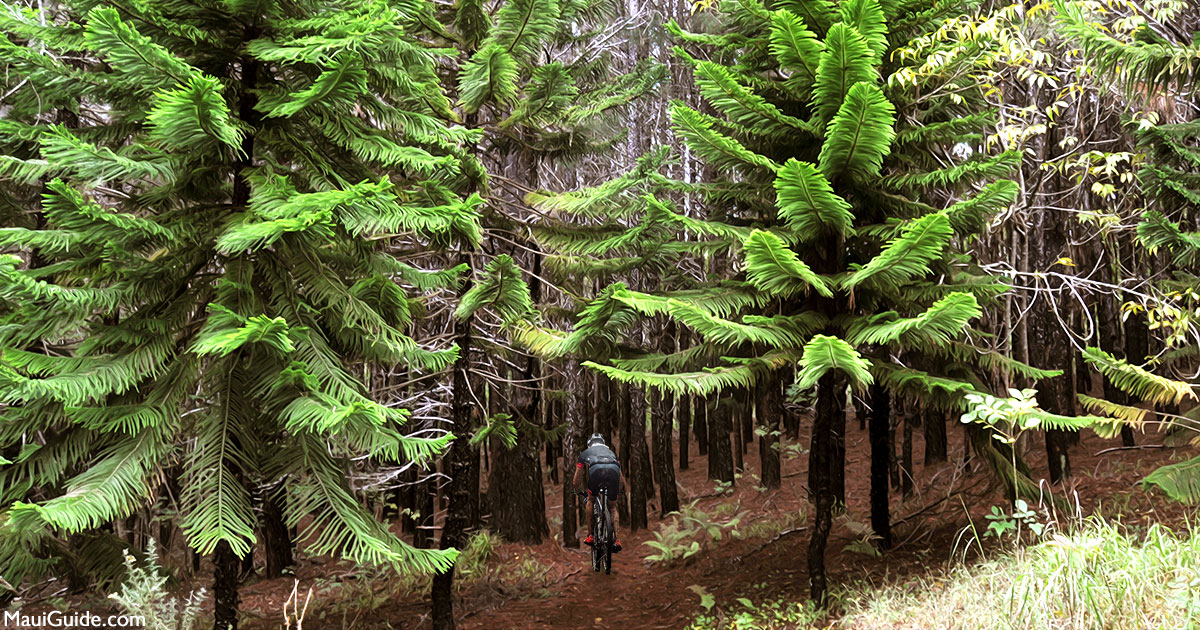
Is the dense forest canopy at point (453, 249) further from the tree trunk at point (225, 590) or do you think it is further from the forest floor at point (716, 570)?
the forest floor at point (716, 570)

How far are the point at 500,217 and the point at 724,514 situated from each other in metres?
8.80

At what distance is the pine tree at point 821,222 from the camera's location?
22.5 feet

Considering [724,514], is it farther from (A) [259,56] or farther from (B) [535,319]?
(A) [259,56]

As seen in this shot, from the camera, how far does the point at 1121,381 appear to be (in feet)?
21.3

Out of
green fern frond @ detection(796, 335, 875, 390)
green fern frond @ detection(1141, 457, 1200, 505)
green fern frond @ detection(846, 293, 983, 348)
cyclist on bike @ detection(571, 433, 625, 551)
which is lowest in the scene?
cyclist on bike @ detection(571, 433, 625, 551)

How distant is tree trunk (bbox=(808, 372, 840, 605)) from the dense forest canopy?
0.04 metres

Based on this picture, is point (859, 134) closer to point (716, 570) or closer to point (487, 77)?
point (487, 77)

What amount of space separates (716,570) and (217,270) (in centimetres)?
790

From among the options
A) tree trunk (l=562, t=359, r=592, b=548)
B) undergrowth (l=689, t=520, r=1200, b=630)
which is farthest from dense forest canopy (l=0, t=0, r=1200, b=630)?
tree trunk (l=562, t=359, r=592, b=548)

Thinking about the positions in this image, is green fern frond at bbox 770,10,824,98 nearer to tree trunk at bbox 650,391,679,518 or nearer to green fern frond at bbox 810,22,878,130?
green fern frond at bbox 810,22,878,130

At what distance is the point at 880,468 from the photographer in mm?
10070

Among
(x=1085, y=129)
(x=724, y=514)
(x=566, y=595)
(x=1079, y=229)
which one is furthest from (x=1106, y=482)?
(x=566, y=595)

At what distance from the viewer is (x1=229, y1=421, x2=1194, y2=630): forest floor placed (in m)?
9.09

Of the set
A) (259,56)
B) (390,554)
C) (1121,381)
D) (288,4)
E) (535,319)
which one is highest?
(288,4)
